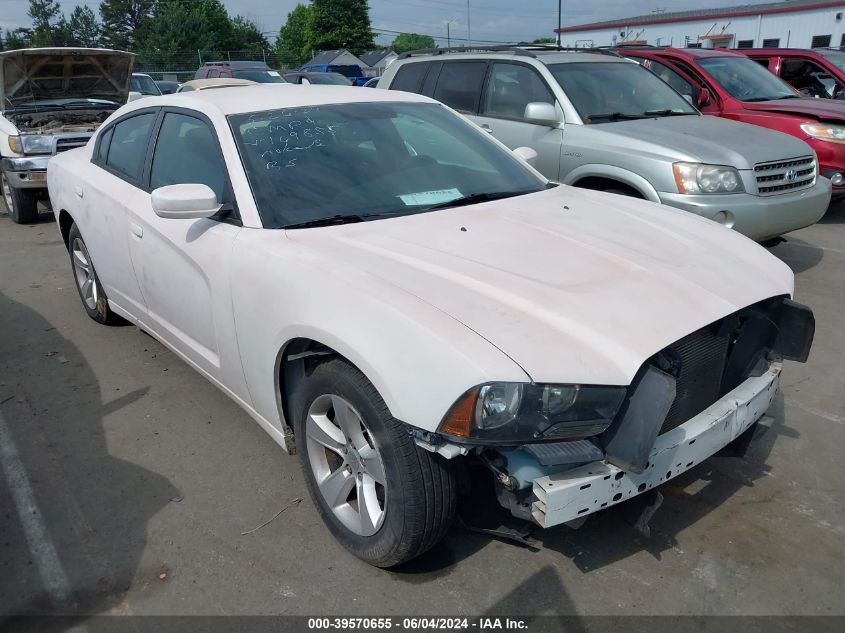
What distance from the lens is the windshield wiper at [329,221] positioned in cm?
305

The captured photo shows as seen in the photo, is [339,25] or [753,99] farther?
[339,25]

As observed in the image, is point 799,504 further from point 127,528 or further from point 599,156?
point 599,156

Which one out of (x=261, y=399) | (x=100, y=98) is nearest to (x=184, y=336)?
(x=261, y=399)

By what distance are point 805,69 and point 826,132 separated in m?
3.54

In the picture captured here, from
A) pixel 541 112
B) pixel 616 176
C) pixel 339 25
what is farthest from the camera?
pixel 339 25

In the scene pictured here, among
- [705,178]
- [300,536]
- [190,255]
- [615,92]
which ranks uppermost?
[615,92]

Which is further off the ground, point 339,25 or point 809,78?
point 339,25

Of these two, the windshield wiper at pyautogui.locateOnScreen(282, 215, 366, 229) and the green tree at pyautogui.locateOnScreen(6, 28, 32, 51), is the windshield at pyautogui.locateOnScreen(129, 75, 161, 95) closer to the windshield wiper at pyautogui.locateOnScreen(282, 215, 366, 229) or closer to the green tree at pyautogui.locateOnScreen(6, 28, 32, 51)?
the windshield wiper at pyautogui.locateOnScreen(282, 215, 366, 229)

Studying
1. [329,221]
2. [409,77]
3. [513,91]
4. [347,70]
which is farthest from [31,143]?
[347,70]

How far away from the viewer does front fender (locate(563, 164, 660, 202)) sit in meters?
5.53

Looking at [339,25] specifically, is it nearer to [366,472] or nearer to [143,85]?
[143,85]

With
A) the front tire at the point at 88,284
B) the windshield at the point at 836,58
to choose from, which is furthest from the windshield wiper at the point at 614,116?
the windshield at the point at 836,58

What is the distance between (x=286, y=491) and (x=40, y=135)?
714 centimetres

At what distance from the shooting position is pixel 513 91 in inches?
263
